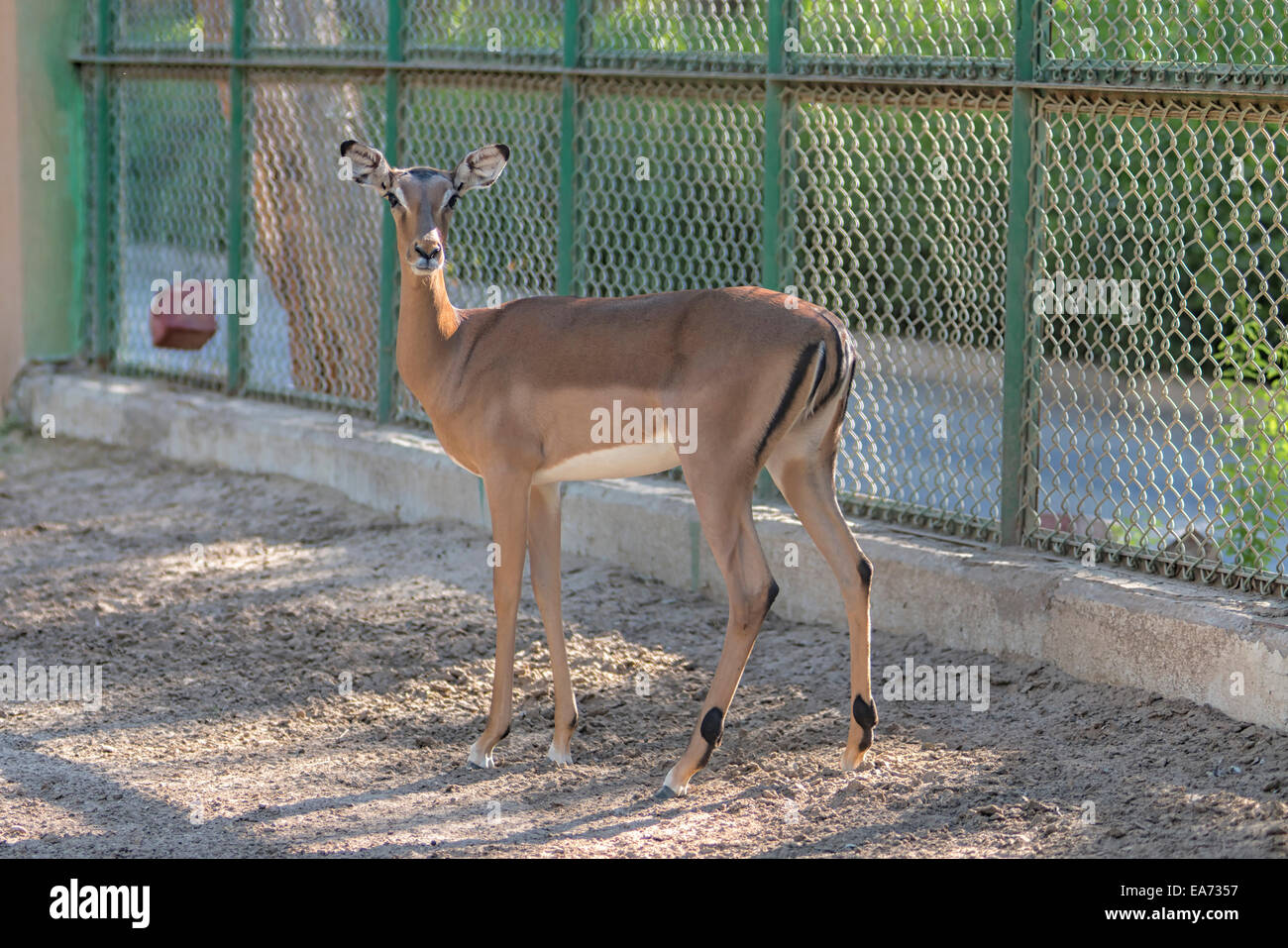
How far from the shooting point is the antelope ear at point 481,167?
4969 mm

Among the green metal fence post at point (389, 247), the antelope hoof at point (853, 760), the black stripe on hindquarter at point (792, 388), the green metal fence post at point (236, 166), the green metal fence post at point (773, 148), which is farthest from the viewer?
the green metal fence post at point (236, 166)

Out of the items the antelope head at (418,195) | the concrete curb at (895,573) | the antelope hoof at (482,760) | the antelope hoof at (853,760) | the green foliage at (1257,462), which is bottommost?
the antelope hoof at (482,760)

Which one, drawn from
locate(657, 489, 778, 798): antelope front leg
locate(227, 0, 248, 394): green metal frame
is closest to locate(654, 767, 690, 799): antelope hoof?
locate(657, 489, 778, 798): antelope front leg

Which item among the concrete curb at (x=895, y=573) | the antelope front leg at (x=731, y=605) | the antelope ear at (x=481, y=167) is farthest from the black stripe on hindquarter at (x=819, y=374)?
the concrete curb at (x=895, y=573)

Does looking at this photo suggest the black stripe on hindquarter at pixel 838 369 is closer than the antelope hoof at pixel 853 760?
Yes

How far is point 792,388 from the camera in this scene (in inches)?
180

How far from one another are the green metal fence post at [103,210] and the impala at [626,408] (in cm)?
563

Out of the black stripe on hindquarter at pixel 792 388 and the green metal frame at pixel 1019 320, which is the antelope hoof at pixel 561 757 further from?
the green metal frame at pixel 1019 320

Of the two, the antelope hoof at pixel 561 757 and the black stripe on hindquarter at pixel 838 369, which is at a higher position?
the black stripe on hindquarter at pixel 838 369

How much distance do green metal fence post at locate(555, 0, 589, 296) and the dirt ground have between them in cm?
137

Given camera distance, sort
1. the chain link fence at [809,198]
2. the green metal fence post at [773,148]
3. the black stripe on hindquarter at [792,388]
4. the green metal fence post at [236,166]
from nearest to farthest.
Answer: the black stripe on hindquarter at [792,388]
the chain link fence at [809,198]
the green metal fence post at [773,148]
the green metal fence post at [236,166]

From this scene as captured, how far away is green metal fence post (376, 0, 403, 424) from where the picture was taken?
314 inches

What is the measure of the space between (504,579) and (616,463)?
0.51 meters
